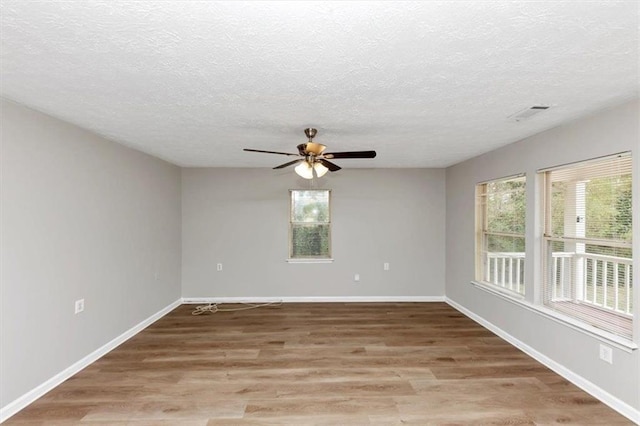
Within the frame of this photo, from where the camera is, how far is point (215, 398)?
2.54 m

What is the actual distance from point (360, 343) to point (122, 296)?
2913mm

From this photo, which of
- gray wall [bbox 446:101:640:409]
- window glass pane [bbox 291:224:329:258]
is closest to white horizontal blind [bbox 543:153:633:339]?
gray wall [bbox 446:101:640:409]

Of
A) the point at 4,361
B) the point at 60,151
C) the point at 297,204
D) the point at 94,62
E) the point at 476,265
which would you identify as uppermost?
the point at 94,62

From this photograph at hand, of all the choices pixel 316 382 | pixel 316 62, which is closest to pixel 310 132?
pixel 316 62

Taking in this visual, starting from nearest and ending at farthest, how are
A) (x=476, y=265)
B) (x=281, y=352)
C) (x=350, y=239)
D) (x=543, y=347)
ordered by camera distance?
1. (x=543, y=347)
2. (x=281, y=352)
3. (x=476, y=265)
4. (x=350, y=239)

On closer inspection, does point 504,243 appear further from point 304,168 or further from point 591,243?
point 304,168

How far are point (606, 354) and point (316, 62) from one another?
10.3ft

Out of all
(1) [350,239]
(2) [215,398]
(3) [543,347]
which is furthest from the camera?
(1) [350,239]

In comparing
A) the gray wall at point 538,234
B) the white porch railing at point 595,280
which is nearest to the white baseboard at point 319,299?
the gray wall at point 538,234

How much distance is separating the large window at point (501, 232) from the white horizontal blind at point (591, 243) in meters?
0.43

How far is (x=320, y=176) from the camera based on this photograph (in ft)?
10.9

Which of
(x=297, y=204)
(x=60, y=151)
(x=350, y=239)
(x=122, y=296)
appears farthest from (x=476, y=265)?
(x=60, y=151)

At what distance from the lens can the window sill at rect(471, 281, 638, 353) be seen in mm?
2329

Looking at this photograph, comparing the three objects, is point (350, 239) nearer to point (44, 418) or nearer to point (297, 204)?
point (297, 204)
